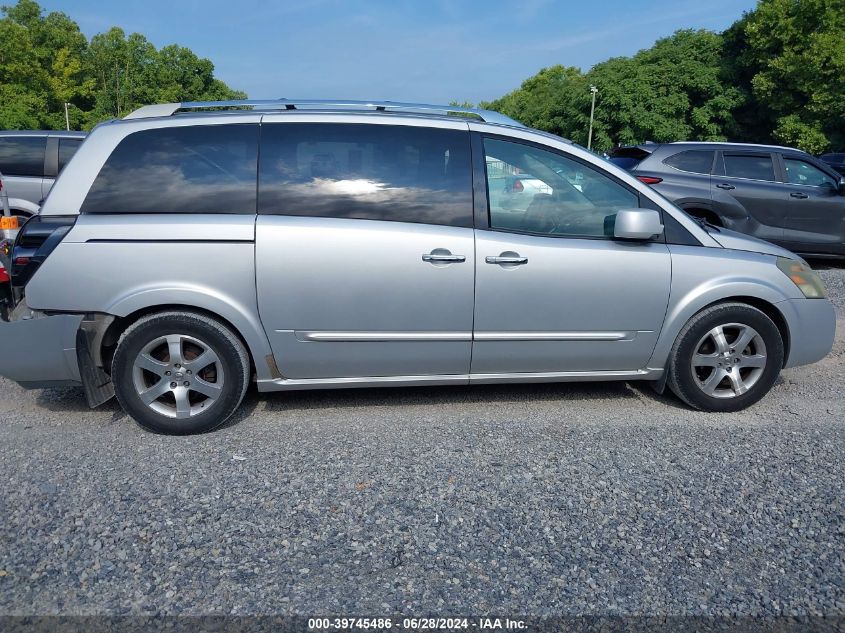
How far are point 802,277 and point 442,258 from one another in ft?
7.99

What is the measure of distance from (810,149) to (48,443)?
45314 mm

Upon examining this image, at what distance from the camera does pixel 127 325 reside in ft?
13.1

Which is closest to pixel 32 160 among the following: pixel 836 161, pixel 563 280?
pixel 563 280

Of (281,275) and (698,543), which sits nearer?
(698,543)

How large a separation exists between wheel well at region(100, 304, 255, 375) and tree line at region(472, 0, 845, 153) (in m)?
44.4

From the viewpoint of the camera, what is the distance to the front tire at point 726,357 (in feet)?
14.1

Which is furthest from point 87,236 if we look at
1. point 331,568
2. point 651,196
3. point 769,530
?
point 769,530

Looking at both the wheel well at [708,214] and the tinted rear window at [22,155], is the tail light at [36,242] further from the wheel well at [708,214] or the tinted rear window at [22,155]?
the wheel well at [708,214]

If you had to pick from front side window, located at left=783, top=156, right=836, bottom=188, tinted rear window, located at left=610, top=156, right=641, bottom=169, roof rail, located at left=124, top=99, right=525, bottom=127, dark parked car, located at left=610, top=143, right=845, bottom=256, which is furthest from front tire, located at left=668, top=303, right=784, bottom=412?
front side window, located at left=783, top=156, right=836, bottom=188

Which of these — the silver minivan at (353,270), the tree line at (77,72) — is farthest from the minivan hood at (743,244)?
the tree line at (77,72)

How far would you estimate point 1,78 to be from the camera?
5538cm

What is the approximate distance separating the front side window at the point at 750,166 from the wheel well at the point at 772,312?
5.40m

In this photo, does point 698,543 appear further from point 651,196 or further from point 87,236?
point 87,236

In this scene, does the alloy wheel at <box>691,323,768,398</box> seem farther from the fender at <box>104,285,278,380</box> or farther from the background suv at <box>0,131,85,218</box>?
the background suv at <box>0,131,85,218</box>
